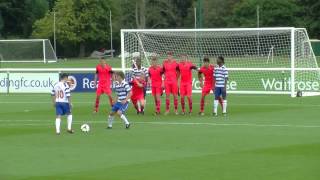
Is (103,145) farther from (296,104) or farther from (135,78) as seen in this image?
(296,104)

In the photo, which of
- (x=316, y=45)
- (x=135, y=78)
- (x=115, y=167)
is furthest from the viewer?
(x=316, y=45)

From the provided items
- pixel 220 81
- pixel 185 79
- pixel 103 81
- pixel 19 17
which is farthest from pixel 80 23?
pixel 220 81

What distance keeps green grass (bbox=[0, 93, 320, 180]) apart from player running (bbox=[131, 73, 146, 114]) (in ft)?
1.30

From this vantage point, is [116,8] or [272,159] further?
[116,8]

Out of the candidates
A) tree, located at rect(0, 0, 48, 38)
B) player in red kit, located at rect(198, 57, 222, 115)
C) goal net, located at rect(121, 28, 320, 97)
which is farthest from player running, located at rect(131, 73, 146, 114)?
tree, located at rect(0, 0, 48, 38)

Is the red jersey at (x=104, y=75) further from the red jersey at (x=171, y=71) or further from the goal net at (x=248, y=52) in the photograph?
the goal net at (x=248, y=52)

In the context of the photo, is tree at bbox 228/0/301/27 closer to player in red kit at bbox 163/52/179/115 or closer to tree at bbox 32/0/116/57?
tree at bbox 32/0/116/57

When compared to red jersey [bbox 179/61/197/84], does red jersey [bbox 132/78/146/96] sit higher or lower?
lower

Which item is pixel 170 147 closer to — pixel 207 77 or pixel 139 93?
pixel 207 77

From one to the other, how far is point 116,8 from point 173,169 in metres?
79.7

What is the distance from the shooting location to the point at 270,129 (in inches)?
860

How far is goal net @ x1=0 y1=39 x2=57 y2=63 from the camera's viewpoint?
6931cm

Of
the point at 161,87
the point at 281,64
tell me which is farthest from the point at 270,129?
the point at 281,64

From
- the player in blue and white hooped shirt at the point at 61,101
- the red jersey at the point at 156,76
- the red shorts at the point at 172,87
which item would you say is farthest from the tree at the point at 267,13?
the player in blue and white hooped shirt at the point at 61,101
